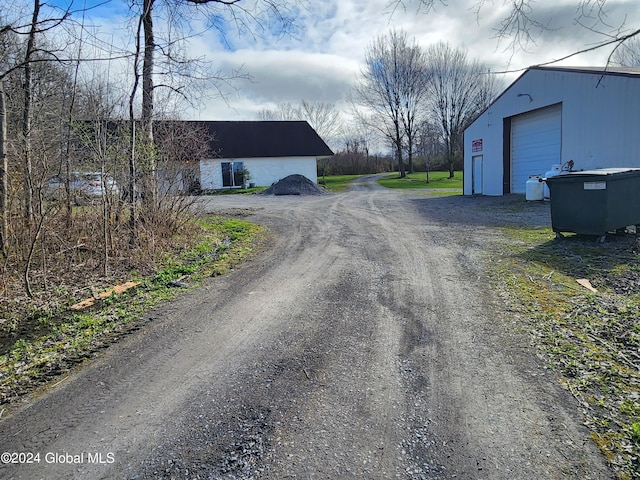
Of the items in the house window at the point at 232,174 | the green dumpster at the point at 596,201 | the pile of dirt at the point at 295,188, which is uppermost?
the house window at the point at 232,174

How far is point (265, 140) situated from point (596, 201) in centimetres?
3031

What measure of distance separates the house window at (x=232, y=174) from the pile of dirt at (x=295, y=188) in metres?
6.37

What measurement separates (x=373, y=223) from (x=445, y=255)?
429 cm

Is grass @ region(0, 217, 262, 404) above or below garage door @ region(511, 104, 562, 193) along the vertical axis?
below

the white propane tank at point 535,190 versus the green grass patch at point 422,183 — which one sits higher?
the green grass patch at point 422,183

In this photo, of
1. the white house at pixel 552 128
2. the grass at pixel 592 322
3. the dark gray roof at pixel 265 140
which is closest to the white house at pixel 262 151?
the dark gray roof at pixel 265 140

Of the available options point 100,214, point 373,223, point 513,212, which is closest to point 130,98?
point 100,214

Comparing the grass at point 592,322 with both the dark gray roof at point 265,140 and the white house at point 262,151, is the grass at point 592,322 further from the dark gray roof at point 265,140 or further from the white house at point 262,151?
the dark gray roof at point 265,140

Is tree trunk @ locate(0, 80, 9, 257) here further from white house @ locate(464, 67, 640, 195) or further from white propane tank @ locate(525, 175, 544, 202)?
white propane tank @ locate(525, 175, 544, 202)

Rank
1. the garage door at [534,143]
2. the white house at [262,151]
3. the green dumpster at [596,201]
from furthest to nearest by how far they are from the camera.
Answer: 1. the white house at [262,151]
2. the garage door at [534,143]
3. the green dumpster at [596,201]

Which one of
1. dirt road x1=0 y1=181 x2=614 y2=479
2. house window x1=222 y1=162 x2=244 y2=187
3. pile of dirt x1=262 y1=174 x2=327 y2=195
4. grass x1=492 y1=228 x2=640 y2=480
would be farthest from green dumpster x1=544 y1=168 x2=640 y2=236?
house window x1=222 y1=162 x2=244 y2=187

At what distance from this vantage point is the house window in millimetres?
33000

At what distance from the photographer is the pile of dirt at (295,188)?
87.6ft

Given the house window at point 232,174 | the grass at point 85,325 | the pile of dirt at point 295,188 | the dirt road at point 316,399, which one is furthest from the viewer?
the house window at point 232,174
